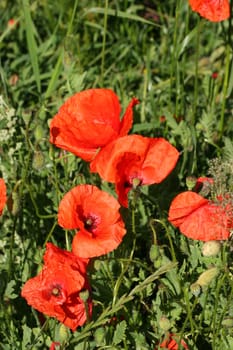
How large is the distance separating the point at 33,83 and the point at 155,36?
2.46 feet

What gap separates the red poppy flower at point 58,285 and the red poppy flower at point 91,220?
4 cm

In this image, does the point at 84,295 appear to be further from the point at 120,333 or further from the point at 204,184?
the point at 204,184

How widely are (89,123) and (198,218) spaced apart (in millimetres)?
427

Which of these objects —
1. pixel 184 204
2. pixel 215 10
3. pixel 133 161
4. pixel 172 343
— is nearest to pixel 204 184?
pixel 184 204

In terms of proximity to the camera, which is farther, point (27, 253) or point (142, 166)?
point (27, 253)

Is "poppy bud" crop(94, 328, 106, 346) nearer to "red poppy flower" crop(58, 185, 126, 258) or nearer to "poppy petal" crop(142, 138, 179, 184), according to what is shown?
"red poppy flower" crop(58, 185, 126, 258)

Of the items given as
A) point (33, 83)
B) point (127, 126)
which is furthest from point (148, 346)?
point (33, 83)

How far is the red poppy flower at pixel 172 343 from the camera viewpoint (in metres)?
2.02

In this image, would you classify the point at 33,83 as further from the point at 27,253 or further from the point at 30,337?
the point at 30,337

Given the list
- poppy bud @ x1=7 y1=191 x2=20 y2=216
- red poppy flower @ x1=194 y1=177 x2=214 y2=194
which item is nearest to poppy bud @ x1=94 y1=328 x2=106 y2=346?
poppy bud @ x1=7 y1=191 x2=20 y2=216

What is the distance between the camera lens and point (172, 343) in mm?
2189

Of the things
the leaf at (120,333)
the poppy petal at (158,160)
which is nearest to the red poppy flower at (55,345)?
the leaf at (120,333)

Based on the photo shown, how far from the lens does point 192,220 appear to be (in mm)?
2203

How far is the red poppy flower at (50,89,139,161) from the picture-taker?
221 cm
